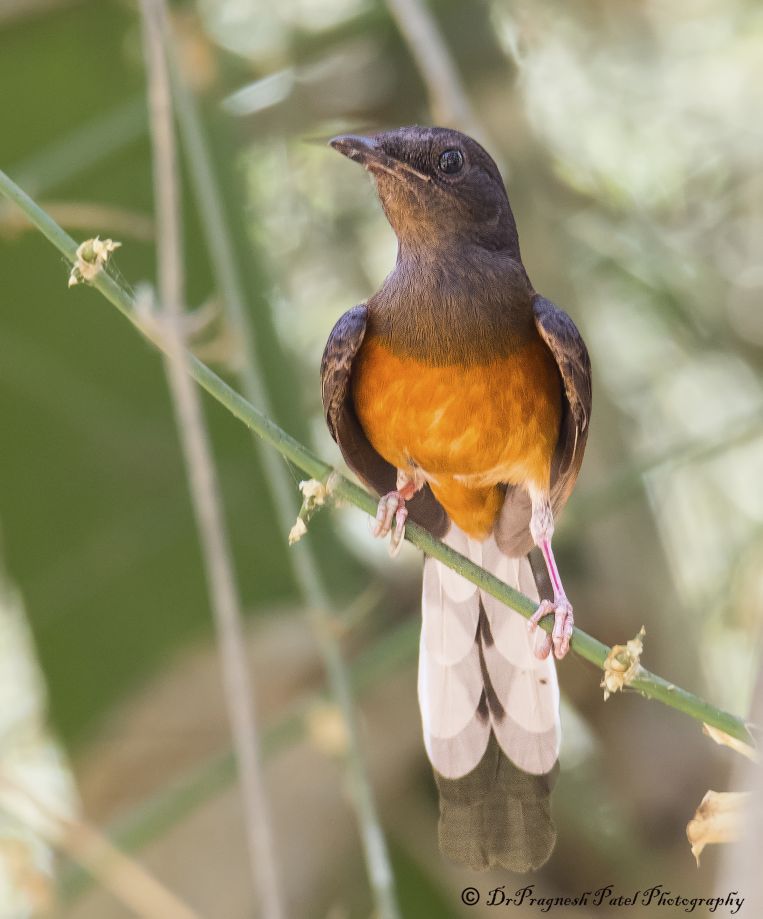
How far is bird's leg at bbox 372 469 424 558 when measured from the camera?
10.2ft

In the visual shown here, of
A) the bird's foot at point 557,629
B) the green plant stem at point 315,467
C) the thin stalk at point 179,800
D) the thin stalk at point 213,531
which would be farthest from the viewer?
the thin stalk at point 179,800

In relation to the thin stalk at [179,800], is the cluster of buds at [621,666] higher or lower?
lower

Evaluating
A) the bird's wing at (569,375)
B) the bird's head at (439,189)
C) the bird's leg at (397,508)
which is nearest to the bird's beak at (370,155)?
the bird's head at (439,189)

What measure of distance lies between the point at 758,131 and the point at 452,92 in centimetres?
265

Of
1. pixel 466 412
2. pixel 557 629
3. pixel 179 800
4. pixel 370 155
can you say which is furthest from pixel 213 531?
pixel 179 800

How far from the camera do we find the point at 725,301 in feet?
17.5

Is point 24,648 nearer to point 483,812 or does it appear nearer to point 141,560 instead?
point 141,560

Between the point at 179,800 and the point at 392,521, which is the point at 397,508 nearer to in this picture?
the point at 392,521

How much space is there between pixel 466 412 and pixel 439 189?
59 cm

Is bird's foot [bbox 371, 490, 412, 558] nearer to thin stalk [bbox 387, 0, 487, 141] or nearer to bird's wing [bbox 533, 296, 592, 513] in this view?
bird's wing [bbox 533, 296, 592, 513]

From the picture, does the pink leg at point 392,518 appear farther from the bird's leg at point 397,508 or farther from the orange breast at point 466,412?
the orange breast at point 466,412

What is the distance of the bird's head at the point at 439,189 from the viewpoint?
3090 millimetres

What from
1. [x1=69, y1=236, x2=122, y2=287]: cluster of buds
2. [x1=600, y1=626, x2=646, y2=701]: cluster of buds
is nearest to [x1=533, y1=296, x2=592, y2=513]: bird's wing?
[x1=600, y1=626, x2=646, y2=701]: cluster of buds

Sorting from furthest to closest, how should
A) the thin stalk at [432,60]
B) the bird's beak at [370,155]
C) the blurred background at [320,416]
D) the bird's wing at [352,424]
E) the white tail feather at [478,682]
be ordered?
1. the blurred background at [320,416]
2. the thin stalk at [432,60]
3. the white tail feather at [478,682]
4. the bird's wing at [352,424]
5. the bird's beak at [370,155]
